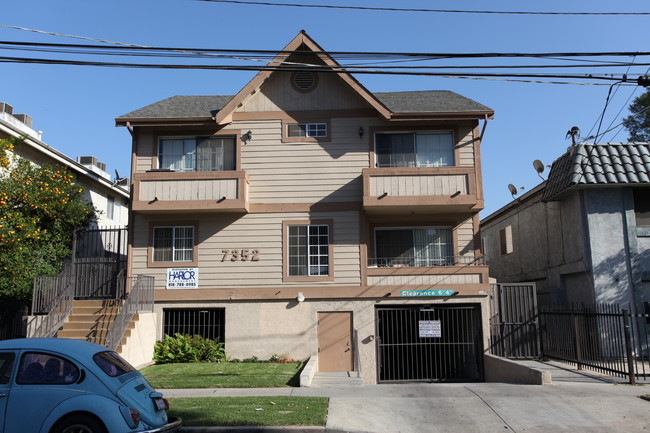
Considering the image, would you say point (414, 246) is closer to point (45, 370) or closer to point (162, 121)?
point (162, 121)

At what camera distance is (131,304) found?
16.5m

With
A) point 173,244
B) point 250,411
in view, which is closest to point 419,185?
point 173,244

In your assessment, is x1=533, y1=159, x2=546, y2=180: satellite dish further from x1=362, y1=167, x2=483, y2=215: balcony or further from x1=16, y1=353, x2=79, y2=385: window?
x1=16, y1=353, x2=79, y2=385: window

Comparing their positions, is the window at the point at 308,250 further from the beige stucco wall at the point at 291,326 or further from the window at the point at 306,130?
the window at the point at 306,130

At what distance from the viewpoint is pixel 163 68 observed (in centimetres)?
1095

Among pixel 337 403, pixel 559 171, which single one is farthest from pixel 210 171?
pixel 559 171

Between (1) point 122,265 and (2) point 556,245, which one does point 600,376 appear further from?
(1) point 122,265

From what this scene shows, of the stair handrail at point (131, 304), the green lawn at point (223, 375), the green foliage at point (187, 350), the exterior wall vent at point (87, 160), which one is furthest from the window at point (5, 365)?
the exterior wall vent at point (87, 160)

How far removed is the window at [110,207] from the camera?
27.9m

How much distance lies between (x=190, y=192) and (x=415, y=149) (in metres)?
7.82

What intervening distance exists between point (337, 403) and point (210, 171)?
10326mm

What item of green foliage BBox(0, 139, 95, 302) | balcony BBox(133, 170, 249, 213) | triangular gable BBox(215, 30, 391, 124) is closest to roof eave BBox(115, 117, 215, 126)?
triangular gable BBox(215, 30, 391, 124)

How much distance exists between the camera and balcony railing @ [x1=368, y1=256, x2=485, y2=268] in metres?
18.7

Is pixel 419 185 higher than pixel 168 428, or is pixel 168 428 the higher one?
pixel 419 185
